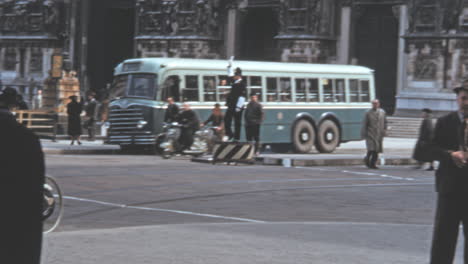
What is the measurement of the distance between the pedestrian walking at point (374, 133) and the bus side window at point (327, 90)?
5.50 metres

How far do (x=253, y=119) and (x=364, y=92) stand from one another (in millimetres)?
7073

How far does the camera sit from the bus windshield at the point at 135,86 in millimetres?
27609

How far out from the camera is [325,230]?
1112 centimetres

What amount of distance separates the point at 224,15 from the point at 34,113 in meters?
19.7

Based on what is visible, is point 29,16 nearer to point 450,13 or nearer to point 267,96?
point 450,13

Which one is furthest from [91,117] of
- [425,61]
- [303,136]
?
[425,61]

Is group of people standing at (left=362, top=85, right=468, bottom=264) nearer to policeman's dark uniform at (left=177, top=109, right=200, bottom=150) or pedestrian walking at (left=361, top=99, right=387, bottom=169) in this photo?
pedestrian walking at (left=361, top=99, right=387, bottom=169)

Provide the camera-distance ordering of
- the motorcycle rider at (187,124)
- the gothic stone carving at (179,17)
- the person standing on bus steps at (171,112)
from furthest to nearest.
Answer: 1. the gothic stone carving at (179,17)
2. the person standing on bus steps at (171,112)
3. the motorcycle rider at (187,124)

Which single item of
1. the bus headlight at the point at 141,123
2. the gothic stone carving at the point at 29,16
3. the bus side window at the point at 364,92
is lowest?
the bus headlight at the point at 141,123

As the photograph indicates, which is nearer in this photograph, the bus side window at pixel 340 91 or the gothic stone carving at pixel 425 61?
the bus side window at pixel 340 91

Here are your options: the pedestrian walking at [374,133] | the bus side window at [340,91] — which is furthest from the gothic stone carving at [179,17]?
the pedestrian walking at [374,133]

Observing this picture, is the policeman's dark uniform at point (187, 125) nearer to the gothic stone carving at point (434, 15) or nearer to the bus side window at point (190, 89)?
the bus side window at point (190, 89)

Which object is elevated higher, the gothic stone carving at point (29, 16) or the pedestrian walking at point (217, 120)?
the gothic stone carving at point (29, 16)

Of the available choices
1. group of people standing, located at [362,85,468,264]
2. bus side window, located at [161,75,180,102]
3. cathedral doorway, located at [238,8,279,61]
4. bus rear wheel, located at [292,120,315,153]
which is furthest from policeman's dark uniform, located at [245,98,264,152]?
cathedral doorway, located at [238,8,279,61]
